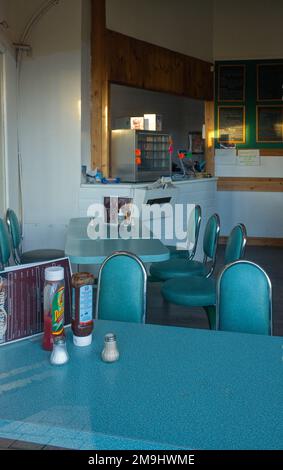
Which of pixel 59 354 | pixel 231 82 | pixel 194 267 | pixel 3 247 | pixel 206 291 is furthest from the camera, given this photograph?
pixel 231 82

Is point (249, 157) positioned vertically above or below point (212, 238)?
above

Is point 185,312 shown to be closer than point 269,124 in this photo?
Yes

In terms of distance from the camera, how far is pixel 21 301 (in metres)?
1.76

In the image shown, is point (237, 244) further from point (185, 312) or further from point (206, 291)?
point (185, 312)

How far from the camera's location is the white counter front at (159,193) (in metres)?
5.22

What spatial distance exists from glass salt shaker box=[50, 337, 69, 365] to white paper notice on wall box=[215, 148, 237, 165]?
6.36 metres

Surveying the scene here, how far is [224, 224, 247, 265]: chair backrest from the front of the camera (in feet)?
10.3

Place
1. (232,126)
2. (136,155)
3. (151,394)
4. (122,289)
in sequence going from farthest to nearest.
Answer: (232,126)
(136,155)
(122,289)
(151,394)

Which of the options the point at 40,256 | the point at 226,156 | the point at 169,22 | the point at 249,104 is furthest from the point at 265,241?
the point at 40,256

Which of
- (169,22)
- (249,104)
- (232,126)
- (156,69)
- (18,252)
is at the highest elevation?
(169,22)

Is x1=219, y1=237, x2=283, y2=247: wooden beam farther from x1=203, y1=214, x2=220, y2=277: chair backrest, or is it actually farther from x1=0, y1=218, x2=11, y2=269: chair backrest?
x1=0, y1=218, x2=11, y2=269: chair backrest

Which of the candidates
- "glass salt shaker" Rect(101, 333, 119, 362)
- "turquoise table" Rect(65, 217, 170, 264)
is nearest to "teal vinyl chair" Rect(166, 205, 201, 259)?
"turquoise table" Rect(65, 217, 170, 264)

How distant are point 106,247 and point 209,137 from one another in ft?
15.1
